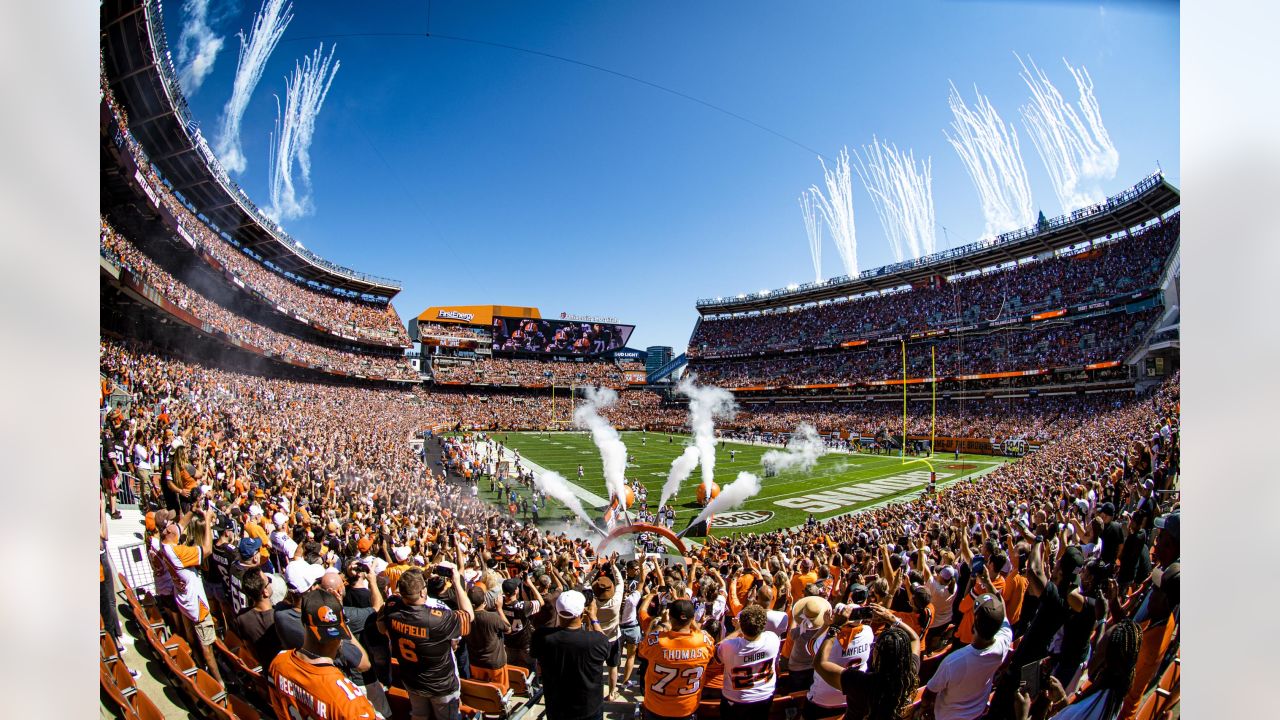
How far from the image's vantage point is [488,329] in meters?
47.8

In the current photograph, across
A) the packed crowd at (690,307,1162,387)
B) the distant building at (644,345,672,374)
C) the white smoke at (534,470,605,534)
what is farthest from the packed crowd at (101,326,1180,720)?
the distant building at (644,345,672,374)

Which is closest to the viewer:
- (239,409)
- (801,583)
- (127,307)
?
(801,583)

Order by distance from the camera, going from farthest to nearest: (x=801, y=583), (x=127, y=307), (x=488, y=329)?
(x=488, y=329) → (x=127, y=307) → (x=801, y=583)

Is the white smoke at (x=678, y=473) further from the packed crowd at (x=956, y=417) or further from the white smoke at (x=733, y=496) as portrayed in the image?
the packed crowd at (x=956, y=417)

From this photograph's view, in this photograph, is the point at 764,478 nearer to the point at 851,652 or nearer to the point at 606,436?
the point at 606,436

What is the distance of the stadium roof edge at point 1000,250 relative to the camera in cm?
738

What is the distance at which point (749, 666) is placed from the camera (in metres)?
2.84

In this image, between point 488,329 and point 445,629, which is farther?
point 488,329

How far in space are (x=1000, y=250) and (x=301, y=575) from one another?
38197 millimetres
